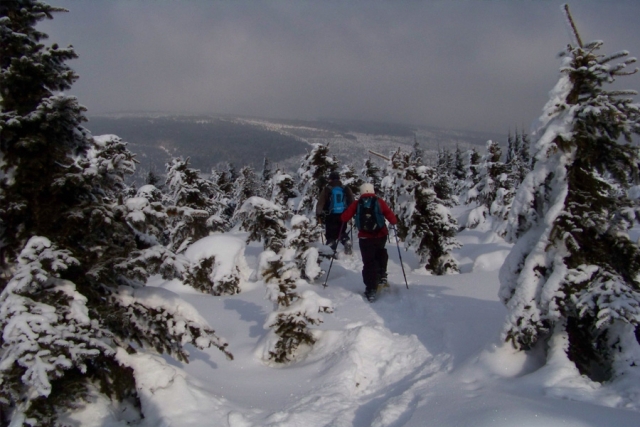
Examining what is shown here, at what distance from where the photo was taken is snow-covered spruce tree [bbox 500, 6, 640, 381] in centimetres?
398

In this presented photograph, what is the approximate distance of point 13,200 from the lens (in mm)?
3836

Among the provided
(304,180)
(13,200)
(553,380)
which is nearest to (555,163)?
(553,380)

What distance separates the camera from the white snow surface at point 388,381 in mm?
3256

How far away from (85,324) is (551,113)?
17.4 ft

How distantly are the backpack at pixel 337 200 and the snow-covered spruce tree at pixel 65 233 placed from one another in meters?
7.51

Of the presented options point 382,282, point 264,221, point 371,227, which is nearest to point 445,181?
point 264,221

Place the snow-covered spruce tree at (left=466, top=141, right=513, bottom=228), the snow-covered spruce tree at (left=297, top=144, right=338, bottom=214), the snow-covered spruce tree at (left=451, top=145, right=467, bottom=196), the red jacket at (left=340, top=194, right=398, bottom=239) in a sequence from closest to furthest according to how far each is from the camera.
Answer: the red jacket at (left=340, top=194, right=398, bottom=239), the snow-covered spruce tree at (left=297, top=144, right=338, bottom=214), the snow-covered spruce tree at (left=466, top=141, right=513, bottom=228), the snow-covered spruce tree at (left=451, top=145, right=467, bottom=196)

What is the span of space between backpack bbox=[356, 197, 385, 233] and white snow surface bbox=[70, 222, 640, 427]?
158cm

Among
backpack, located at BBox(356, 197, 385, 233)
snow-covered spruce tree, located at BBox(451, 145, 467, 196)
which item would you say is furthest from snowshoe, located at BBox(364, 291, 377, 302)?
snow-covered spruce tree, located at BBox(451, 145, 467, 196)

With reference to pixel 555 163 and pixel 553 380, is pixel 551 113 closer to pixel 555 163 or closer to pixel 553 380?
pixel 555 163

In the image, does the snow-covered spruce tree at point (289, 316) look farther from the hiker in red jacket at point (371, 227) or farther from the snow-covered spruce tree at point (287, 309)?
the hiker in red jacket at point (371, 227)

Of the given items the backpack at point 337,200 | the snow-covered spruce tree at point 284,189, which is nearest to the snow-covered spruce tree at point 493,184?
the snow-covered spruce tree at point 284,189

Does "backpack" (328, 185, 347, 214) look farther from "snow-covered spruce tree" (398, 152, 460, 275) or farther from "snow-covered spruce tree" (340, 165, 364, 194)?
"snow-covered spruce tree" (340, 165, 364, 194)

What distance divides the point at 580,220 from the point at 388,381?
294 centimetres
